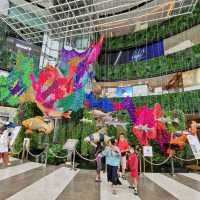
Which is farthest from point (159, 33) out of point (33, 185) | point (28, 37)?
point (33, 185)

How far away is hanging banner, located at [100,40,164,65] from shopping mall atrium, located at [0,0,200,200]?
13cm

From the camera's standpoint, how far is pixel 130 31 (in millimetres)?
27422

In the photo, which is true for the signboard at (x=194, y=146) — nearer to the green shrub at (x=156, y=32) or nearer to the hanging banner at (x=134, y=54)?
the green shrub at (x=156, y=32)

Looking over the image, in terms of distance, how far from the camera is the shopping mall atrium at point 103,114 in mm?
5652

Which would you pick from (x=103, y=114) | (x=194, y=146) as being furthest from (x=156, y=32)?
(x=194, y=146)

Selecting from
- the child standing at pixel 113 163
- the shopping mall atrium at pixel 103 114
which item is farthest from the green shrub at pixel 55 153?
the child standing at pixel 113 163

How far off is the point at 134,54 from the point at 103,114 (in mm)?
16277

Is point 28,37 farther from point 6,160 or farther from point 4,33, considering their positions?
point 6,160

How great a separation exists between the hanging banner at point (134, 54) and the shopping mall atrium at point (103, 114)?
130 millimetres

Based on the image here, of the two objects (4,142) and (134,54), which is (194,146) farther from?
(134,54)

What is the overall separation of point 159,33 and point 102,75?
26.6 feet

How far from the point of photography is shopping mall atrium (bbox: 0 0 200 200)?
565 cm

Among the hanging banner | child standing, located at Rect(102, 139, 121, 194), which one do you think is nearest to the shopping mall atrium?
child standing, located at Rect(102, 139, 121, 194)

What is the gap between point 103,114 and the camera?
33.8 feet
